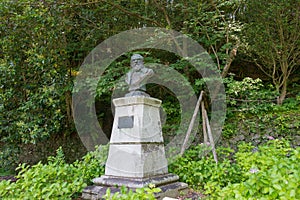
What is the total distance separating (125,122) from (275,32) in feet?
14.2

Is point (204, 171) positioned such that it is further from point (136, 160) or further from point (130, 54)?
point (130, 54)

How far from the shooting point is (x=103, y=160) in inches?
159

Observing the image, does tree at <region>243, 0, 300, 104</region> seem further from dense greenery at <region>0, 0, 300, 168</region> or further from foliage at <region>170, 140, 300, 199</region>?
foliage at <region>170, 140, 300, 199</region>

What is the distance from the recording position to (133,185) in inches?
115

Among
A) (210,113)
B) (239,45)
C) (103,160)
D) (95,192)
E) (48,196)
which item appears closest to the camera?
(48,196)

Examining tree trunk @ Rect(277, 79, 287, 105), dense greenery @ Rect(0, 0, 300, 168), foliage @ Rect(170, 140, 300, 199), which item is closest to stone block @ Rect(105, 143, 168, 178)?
foliage @ Rect(170, 140, 300, 199)

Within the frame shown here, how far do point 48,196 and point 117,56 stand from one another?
13.6ft

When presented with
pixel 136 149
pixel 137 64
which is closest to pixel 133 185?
pixel 136 149

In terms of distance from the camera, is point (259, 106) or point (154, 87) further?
point (154, 87)

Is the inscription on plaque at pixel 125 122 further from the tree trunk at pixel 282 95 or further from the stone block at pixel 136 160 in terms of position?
the tree trunk at pixel 282 95

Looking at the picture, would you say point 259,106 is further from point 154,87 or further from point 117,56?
point 117,56

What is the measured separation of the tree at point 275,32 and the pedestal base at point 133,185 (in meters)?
3.68

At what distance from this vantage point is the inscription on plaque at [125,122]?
3326mm

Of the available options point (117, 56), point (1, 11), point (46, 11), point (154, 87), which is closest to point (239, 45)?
point (154, 87)
